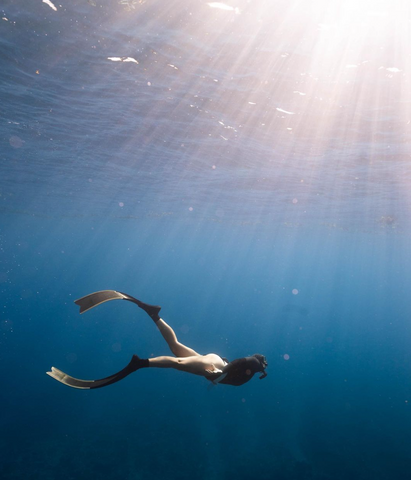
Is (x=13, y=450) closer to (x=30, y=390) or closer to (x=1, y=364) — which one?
(x=30, y=390)

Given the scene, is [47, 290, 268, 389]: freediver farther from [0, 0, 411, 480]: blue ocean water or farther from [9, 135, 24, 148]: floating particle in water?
[9, 135, 24, 148]: floating particle in water

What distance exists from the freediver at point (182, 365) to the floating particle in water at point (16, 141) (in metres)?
15.6

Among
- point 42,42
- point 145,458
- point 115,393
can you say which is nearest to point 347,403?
point 145,458

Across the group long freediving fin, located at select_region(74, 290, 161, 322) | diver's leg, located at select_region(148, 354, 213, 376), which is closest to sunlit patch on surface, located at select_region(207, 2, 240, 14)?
long freediving fin, located at select_region(74, 290, 161, 322)

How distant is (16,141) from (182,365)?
18.5 m

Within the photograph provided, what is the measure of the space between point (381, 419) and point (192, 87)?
771 inches

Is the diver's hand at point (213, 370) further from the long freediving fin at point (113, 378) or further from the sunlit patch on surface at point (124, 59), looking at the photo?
the sunlit patch on surface at point (124, 59)

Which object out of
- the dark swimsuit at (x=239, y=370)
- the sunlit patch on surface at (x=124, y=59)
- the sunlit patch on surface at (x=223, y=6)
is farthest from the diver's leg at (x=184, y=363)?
the sunlit patch on surface at (x=124, y=59)

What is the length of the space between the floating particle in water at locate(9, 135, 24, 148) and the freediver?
1563 centimetres

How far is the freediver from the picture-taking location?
15.9ft

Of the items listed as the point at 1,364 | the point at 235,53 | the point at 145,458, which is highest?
the point at 235,53

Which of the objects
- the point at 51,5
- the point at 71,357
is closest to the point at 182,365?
the point at 51,5

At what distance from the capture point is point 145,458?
479 inches

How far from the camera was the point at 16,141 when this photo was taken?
17688mm
